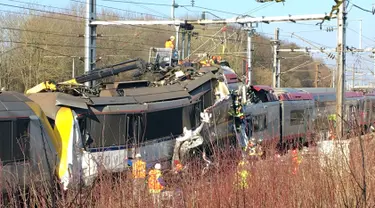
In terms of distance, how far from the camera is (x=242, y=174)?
5539mm

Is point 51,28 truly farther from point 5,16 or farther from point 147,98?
point 147,98

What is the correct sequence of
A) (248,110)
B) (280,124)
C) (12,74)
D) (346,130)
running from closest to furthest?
(346,130) < (248,110) < (280,124) < (12,74)

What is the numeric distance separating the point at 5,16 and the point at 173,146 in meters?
20.3

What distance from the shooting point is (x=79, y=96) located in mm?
10336

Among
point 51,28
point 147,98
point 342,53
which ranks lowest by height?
point 147,98

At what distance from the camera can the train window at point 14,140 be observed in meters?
8.35

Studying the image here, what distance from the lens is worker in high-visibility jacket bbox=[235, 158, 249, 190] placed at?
5.10m

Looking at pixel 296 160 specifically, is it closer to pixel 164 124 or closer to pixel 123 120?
pixel 123 120

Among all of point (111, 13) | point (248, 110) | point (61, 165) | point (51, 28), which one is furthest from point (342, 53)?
point (111, 13)

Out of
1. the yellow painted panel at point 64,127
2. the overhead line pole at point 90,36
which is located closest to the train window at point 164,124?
the yellow painted panel at point 64,127

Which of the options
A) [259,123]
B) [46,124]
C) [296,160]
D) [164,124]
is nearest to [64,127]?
[46,124]

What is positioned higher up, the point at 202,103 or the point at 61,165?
the point at 202,103

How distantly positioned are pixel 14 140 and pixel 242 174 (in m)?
4.52

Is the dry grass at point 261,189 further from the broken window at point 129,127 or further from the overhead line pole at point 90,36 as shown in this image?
the overhead line pole at point 90,36
